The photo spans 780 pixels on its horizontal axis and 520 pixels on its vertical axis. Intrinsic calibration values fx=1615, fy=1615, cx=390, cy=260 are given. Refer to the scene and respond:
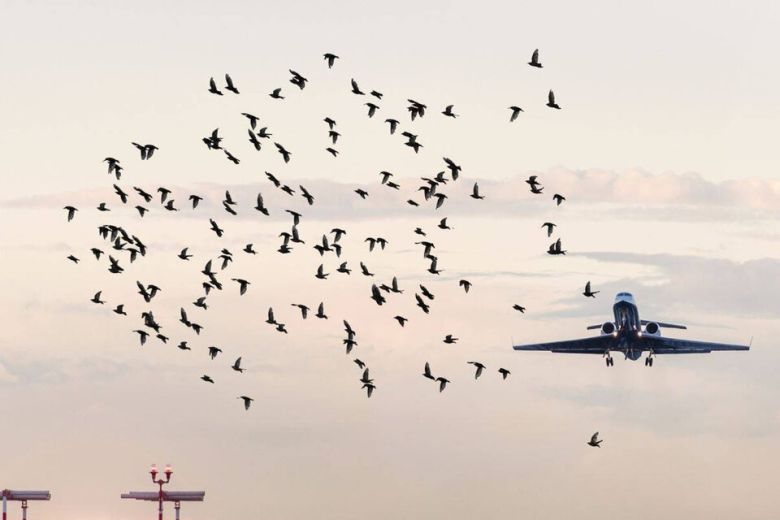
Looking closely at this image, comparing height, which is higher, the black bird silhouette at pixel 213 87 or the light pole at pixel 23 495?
the black bird silhouette at pixel 213 87

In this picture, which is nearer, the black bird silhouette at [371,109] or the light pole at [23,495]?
→ the black bird silhouette at [371,109]

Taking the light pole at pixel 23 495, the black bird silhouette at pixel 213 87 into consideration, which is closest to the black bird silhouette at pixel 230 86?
the black bird silhouette at pixel 213 87

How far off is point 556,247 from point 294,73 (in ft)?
78.6

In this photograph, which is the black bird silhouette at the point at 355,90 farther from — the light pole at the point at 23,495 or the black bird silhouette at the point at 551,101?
the light pole at the point at 23,495

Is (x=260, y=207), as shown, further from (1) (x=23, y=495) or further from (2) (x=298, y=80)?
(1) (x=23, y=495)

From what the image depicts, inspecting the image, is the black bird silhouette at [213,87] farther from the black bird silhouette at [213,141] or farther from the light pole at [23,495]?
the light pole at [23,495]

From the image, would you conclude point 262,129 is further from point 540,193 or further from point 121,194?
point 540,193

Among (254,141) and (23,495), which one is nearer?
(254,141)

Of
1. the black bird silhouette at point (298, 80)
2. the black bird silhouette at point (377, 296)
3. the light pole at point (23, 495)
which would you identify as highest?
the black bird silhouette at point (298, 80)

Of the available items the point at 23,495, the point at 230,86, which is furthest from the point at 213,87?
the point at 23,495

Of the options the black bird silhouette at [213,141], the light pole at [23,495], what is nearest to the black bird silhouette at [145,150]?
the black bird silhouette at [213,141]

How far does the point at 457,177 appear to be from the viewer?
397ft

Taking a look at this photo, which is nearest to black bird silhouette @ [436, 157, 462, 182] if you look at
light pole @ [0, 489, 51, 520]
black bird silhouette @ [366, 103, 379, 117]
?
black bird silhouette @ [366, 103, 379, 117]

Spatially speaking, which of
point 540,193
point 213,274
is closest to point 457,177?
point 540,193
